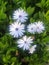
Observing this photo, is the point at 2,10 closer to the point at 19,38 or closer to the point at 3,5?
the point at 3,5

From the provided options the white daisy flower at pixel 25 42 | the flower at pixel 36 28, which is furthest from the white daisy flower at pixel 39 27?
the white daisy flower at pixel 25 42

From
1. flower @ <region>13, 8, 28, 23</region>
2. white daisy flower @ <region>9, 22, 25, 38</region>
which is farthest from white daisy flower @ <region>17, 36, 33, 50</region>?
flower @ <region>13, 8, 28, 23</region>

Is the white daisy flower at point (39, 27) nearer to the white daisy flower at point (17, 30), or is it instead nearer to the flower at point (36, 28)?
the flower at point (36, 28)

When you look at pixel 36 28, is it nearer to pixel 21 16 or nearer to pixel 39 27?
pixel 39 27

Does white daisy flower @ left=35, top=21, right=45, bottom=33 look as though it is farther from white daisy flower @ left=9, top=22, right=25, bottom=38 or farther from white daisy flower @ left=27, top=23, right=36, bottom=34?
white daisy flower @ left=9, top=22, right=25, bottom=38

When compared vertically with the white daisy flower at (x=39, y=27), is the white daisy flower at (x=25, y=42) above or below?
below

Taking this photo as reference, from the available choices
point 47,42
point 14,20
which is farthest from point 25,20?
point 47,42

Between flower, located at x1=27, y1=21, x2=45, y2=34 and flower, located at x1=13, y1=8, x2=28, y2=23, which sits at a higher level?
flower, located at x1=13, y1=8, x2=28, y2=23

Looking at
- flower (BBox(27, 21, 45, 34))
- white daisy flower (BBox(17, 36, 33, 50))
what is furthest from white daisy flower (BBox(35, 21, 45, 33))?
white daisy flower (BBox(17, 36, 33, 50))

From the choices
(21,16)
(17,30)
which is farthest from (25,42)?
(21,16)
